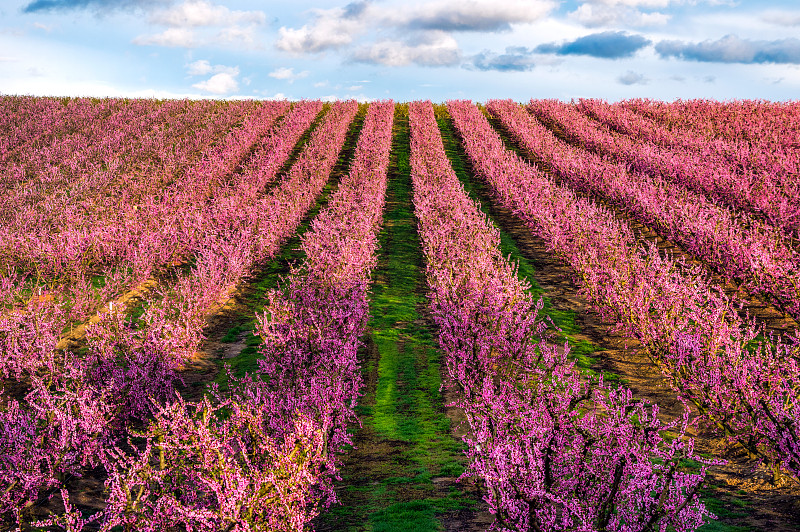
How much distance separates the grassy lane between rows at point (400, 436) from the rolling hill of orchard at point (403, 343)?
1.8 inches

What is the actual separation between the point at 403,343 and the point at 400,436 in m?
3.01

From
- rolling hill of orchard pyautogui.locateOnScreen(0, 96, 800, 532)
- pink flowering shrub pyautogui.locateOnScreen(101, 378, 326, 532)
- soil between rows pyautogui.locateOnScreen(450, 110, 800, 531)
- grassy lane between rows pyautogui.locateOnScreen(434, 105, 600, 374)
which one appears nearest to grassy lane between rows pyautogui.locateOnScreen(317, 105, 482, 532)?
rolling hill of orchard pyautogui.locateOnScreen(0, 96, 800, 532)

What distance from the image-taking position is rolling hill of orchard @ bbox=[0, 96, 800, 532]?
4.96 metres

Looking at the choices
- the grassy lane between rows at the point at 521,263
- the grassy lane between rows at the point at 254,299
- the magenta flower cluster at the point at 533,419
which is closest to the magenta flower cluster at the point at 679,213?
the grassy lane between rows at the point at 521,263

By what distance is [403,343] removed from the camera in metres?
10.4

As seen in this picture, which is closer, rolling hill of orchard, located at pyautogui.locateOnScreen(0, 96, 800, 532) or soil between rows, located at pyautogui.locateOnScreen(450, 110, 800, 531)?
rolling hill of orchard, located at pyautogui.locateOnScreen(0, 96, 800, 532)

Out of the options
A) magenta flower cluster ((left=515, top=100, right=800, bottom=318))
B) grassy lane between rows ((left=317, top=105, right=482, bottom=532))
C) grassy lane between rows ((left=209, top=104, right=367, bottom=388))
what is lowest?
grassy lane between rows ((left=317, top=105, right=482, bottom=532))

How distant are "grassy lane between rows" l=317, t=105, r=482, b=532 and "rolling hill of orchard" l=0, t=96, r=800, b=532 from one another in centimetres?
4

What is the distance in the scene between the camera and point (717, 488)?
6.37m

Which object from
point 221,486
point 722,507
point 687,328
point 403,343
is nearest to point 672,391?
point 687,328

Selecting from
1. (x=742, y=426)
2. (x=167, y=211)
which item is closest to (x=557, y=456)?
(x=742, y=426)

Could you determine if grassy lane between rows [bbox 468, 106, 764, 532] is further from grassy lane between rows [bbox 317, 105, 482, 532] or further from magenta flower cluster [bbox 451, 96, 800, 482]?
grassy lane between rows [bbox 317, 105, 482, 532]

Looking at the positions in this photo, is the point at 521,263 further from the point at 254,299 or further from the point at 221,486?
the point at 221,486

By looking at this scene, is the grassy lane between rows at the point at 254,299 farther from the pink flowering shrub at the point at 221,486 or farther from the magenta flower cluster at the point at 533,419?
the magenta flower cluster at the point at 533,419
